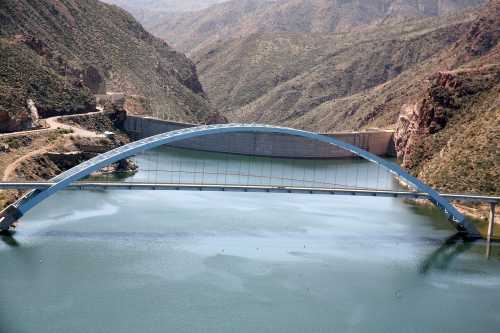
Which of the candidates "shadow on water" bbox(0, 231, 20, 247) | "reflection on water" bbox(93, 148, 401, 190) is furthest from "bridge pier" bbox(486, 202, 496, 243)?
"shadow on water" bbox(0, 231, 20, 247)

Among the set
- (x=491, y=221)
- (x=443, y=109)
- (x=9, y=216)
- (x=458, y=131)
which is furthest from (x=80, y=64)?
(x=491, y=221)

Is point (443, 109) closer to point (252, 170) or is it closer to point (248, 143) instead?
point (252, 170)

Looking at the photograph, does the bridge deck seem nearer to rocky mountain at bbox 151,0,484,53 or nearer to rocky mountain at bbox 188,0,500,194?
rocky mountain at bbox 188,0,500,194

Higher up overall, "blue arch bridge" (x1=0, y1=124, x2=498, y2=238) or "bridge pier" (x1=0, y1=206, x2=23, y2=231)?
"blue arch bridge" (x1=0, y1=124, x2=498, y2=238)

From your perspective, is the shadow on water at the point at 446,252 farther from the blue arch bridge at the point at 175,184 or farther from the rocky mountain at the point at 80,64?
the rocky mountain at the point at 80,64

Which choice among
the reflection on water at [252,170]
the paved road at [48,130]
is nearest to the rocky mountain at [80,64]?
the paved road at [48,130]

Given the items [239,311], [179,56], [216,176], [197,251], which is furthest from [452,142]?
[179,56]

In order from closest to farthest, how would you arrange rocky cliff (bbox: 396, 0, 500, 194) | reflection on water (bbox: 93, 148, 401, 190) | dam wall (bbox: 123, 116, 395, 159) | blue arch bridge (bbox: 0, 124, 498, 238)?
blue arch bridge (bbox: 0, 124, 498, 238)
rocky cliff (bbox: 396, 0, 500, 194)
reflection on water (bbox: 93, 148, 401, 190)
dam wall (bbox: 123, 116, 395, 159)

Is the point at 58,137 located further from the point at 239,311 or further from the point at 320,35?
the point at 320,35
